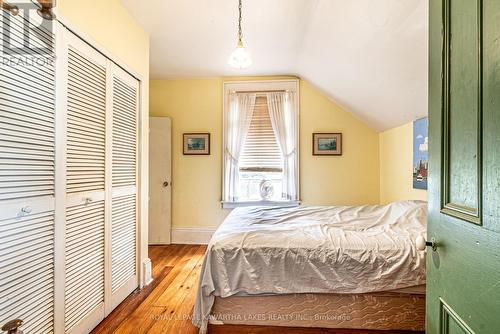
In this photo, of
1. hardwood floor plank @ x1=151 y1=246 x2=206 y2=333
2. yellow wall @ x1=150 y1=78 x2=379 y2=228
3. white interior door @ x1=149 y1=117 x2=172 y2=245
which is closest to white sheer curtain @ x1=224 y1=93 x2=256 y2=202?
yellow wall @ x1=150 y1=78 x2=379 y2=228

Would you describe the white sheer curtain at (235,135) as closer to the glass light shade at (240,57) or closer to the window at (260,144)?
the window at (260,144)

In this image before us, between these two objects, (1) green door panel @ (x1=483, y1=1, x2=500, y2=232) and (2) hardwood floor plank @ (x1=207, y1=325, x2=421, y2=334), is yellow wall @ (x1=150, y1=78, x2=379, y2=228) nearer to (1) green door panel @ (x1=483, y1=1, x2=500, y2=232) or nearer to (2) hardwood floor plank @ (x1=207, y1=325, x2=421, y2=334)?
(2) hardwood floor plank @ (x1=207, y1=325, x2=421, y2=334)

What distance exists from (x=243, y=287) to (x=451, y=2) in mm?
1792

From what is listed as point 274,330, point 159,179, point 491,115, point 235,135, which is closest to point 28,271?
point 274,330

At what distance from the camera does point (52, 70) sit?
1488 mm

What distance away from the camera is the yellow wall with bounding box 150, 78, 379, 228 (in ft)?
12.6

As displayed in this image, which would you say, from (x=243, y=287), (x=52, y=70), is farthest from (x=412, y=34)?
(x=52, y=70)

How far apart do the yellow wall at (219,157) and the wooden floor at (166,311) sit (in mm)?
1079

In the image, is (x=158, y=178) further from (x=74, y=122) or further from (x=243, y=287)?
(x=243, y=287)

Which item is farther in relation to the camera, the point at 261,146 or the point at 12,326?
the point at 261,146

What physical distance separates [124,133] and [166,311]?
1.52 metres

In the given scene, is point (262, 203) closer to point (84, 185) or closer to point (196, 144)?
point (196, 144)

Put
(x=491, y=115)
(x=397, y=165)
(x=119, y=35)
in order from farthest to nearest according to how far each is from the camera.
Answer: (x=397, y=165) → (x=119, y=35) → (x=491, y=115)

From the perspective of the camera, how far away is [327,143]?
3.87m
